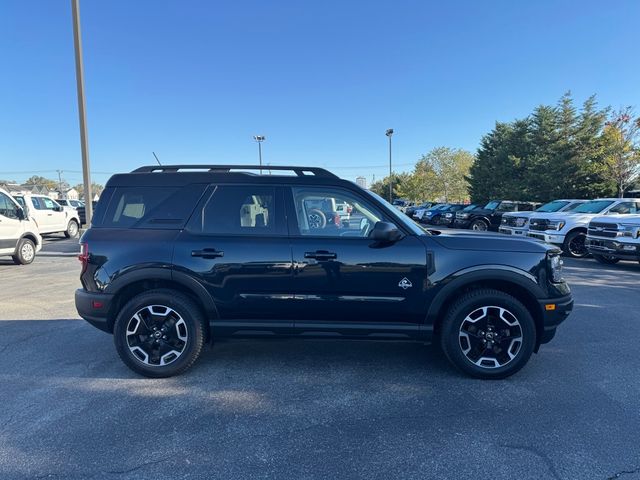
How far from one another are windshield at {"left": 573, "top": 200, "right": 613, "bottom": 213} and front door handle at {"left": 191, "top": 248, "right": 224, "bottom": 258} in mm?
12536

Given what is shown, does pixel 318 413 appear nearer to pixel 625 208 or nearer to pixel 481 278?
pixel 481 278

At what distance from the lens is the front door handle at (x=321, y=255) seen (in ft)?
11.8

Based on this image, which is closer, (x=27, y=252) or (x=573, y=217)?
(x=27, y=252)

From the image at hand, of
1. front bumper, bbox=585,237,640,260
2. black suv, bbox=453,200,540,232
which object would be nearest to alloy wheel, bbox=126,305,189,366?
front bumper, bbox=585,237,640,260

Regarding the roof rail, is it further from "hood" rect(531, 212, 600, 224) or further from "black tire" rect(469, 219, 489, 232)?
"black tire" rect(469, 219, 489, 232)

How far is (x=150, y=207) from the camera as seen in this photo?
12.5 ft

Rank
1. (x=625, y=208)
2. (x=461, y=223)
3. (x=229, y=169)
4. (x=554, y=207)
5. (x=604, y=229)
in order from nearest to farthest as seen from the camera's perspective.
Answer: (x=229, y=169)
(x=604, y=229)
(x=625, y=208)
(x=554, y=207)
(x=461, y=223)

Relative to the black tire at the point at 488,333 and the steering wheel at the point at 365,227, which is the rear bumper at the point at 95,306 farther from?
the black tire at the point at 488,333

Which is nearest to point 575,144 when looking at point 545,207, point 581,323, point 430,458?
point 545,207

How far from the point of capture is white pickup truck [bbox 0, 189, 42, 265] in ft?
33.2

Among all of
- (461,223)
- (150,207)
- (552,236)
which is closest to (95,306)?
(150,207)

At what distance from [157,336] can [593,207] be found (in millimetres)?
13432

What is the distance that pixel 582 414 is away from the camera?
3.10 metres

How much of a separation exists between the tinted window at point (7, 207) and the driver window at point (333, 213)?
395 inches
